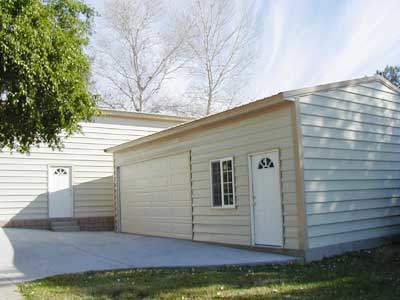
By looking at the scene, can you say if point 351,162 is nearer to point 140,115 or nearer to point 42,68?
point 42,68

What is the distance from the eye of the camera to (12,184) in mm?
16484

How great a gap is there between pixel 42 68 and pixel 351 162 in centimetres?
683

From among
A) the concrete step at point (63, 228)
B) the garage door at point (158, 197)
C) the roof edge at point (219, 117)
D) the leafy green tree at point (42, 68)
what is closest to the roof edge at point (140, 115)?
the garage door at point (158, 197)

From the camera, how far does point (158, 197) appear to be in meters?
14.5

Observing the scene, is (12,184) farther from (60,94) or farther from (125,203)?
(60,94)

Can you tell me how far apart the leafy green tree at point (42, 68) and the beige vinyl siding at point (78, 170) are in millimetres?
6722

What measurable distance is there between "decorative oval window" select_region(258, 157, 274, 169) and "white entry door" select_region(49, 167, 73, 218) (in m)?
9.23

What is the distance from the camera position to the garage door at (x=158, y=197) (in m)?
13.2

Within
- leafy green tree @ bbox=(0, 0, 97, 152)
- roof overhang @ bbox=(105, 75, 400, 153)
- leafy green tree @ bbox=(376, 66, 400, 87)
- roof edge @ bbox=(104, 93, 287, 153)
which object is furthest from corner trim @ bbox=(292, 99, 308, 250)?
leafy green tree @ bbox=(376, 66, 400, 87)

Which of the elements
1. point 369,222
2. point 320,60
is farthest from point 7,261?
point 320,60

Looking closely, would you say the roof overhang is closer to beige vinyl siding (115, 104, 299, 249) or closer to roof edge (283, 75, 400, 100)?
roof edge (283, 75, 400, 100)

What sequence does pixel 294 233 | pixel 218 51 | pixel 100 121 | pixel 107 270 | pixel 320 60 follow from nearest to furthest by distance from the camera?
pixel 107 270, pixel 294 233, pixel 100 121, pixel 320 60, pixel 218 51

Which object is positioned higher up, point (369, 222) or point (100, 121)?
point (100, 121)

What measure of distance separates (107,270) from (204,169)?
4.29 metres
